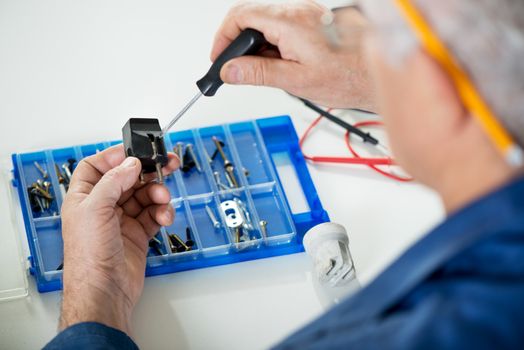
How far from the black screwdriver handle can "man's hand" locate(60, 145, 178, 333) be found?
17 centimetres

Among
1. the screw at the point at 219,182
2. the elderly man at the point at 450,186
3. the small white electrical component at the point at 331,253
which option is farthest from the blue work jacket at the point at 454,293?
the screw at the point at 219,182

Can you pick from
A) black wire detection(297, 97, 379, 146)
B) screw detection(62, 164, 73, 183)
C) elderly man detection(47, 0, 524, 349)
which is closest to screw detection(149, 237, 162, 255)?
screw detection(62, 164, 73, 183)

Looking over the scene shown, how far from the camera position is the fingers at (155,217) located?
4.34 ft

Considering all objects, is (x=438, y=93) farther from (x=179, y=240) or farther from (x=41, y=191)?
(x=41, y=191)

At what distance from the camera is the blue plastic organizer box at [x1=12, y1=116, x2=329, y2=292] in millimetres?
1347

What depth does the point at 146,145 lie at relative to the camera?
1.33 m

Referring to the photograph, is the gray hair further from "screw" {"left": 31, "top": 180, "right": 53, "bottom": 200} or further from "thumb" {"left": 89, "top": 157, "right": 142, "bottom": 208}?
"screw" {"left": 31, "top": 180, "right": 53, "bottom": 200}

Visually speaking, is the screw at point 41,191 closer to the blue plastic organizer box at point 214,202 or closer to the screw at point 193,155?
the blue plastic organizer box at point 214,202

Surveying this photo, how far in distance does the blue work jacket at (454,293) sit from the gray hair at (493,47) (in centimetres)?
8

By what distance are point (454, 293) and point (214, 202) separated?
857mm

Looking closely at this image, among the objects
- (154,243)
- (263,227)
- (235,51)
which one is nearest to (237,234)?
(263,227)

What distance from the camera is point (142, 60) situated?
1752 mm

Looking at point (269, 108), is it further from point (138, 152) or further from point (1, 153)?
point (1, 153)

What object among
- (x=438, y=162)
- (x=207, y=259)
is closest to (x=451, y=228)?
(x=438, y=162)
